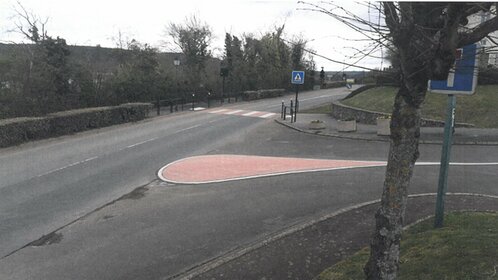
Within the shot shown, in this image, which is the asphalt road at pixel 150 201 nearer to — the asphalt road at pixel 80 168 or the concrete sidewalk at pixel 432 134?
the asphalt road at pixel 80 168

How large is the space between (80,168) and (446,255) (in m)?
10.1

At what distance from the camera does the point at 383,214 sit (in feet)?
11.6

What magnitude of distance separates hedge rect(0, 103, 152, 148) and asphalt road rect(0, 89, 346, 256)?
61 centimetres

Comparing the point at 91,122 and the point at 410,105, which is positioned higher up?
the point at 410,105

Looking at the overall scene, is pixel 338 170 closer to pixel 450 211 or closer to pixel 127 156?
pixel 450 211

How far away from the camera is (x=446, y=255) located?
15.6 ft

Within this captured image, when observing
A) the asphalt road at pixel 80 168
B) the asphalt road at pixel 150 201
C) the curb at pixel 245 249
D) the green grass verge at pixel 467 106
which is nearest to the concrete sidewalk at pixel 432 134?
the asphalt road at pixel 150 201

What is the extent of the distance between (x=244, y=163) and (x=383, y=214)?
9.44 m

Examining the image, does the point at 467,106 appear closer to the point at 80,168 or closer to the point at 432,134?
the point at 432,134

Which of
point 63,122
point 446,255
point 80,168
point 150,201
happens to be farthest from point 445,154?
point 63,122

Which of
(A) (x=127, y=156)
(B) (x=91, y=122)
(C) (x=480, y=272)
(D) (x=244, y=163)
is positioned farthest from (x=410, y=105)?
(B) (x=91, y=122)

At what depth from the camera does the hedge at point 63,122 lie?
15.5 meters

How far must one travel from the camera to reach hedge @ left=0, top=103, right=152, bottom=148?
50.7ft

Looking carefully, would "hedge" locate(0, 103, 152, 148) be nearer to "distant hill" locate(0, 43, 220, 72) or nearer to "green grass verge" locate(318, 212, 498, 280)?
"distant hill" locate(0, 43, 220, 72)
